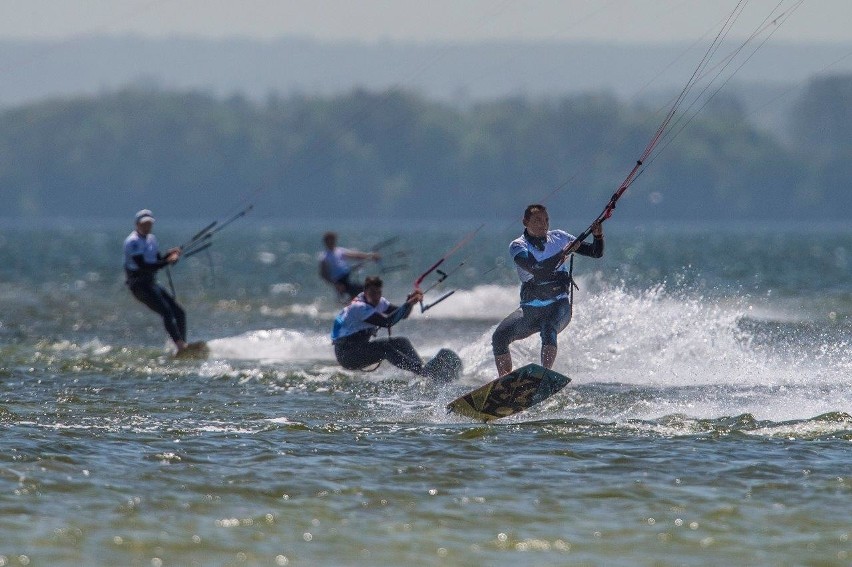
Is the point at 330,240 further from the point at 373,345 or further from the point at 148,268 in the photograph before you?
the point at 373,345

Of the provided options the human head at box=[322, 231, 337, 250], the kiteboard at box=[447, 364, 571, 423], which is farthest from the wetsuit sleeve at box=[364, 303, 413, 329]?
the human head at box=[322, 231, 337, 250]

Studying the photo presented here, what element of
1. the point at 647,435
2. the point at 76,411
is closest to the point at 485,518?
the point at 647,435

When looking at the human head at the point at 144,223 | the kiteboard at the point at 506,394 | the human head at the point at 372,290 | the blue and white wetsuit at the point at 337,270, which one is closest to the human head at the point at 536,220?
the kiteboard at the point at 506,394

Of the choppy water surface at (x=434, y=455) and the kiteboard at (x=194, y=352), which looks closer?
the choppy water surface at (x=434, y=455)

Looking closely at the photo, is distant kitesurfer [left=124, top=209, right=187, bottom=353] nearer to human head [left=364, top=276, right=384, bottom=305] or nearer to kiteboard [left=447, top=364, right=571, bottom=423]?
human head [left=364, top=276, right=384, bottom=305]

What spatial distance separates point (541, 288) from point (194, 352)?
304 inches

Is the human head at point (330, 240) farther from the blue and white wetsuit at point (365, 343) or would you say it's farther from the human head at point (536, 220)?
the human head at point (536, 220)

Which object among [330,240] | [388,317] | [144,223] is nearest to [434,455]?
[388,317]

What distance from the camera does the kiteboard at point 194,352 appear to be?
20.2 m

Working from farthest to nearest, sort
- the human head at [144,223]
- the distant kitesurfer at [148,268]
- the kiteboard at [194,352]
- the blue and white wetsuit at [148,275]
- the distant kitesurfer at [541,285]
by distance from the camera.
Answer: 1. the kiteboard at [194,352]
2. the blue and white wetsuit at [148,275]
3. the distant kitesurfer at [148,268]
4. the human head at [144,223]
5. the distant kitesurfer at [541,285]

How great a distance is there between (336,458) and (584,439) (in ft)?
7.05

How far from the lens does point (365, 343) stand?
1686 cm

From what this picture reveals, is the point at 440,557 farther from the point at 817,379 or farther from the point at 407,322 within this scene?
the point at 407,322

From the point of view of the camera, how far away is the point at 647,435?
40.3 ft
